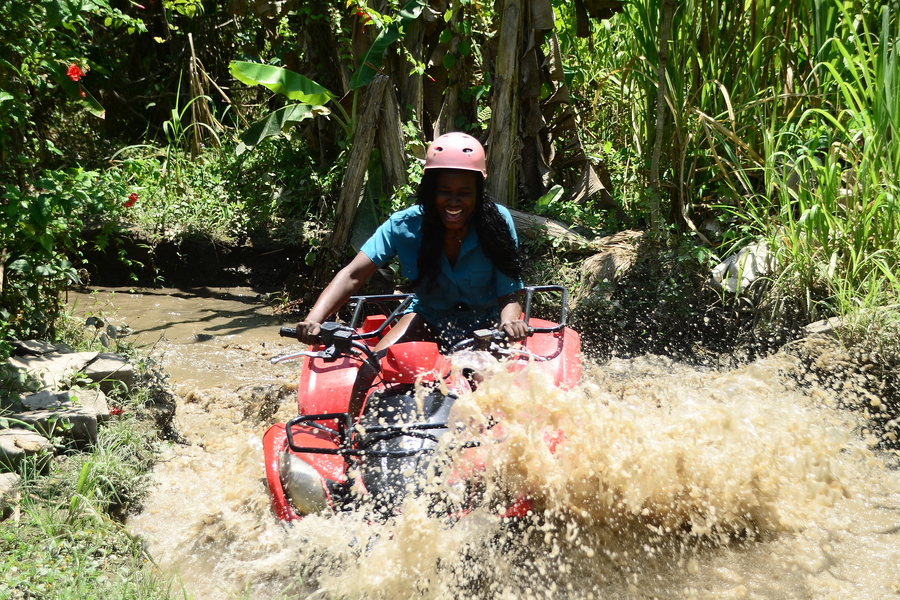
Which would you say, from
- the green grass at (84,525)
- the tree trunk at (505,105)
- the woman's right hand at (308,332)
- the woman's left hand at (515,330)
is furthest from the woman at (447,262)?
the tree trunk at (505,105)

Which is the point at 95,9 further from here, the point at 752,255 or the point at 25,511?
the point at 752,255

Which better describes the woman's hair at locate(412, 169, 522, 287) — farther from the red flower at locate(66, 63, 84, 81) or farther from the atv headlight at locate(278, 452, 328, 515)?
the red flower at locate(66, 63, 84, 81)

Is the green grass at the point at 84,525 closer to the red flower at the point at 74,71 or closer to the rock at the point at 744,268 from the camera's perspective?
the red flower at the point at 74,71

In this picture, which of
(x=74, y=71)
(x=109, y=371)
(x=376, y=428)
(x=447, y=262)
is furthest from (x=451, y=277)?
(x=74, y=71)

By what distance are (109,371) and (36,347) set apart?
422 mm

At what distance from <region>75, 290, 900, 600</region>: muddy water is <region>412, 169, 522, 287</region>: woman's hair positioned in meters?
0.89

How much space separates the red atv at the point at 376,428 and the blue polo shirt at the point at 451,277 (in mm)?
458

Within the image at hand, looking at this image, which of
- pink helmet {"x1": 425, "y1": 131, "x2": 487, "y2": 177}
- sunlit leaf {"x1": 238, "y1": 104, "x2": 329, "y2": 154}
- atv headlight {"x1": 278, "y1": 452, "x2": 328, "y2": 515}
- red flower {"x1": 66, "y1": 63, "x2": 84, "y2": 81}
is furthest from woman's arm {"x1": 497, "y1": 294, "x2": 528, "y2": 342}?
red flower {"x1": 66, "y1": 63, "x2": 84, "y2": 81}

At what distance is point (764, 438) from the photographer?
3.22 metres

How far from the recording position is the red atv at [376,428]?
2.66 meters

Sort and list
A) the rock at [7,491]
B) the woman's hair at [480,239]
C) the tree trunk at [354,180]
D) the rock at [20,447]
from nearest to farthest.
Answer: the rock at [7,491] < the rock at [20,447] < the woman's hair at [480,239] < the tree trunk at [354,180]

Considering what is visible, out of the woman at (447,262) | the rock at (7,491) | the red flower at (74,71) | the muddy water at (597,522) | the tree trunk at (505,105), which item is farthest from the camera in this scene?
the tree trunk at (505,105)

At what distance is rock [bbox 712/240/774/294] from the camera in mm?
4660

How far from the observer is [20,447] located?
300 cm
